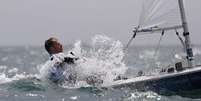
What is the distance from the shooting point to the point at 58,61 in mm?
13227

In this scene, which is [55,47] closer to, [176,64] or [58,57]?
[58,57]

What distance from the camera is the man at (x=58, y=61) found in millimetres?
13250

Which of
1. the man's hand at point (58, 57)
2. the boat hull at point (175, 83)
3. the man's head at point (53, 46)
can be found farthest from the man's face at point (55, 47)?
the boat hull at point (175, 83)

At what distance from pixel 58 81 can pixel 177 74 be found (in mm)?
2608

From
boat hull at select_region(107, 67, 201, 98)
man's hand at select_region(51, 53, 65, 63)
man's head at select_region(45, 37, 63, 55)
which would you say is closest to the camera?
boat hull at select_region(107, 67, 201, 98)

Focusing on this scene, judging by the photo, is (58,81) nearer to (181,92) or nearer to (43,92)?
(43,92)

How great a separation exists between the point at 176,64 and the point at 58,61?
227cm

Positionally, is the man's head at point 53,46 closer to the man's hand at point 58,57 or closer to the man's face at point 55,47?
the man's face at point 55,47

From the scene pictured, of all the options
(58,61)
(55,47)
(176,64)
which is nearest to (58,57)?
(58,61)

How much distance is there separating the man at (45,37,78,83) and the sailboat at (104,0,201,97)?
3.04 ft

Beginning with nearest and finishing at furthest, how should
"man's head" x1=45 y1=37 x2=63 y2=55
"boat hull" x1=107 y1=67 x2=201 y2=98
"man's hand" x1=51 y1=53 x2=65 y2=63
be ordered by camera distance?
"boat hull" x1=107 y1=67 x2=201 y2=98, "man's hand" x1=51 y1=53 x2=65 y2=63, "man's head" x1=45 y1=37 x2=63 y2=55

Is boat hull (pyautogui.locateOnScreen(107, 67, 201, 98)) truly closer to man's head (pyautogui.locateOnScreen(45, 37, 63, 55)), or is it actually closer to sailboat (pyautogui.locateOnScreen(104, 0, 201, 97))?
sailboat (pyautogui.locateOnScreen(104, 0, 201, 97))

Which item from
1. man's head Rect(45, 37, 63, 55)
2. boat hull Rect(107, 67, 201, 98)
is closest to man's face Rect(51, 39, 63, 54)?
man's head Rect(45, 37, 63, 55)

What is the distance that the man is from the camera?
43.5 feet
